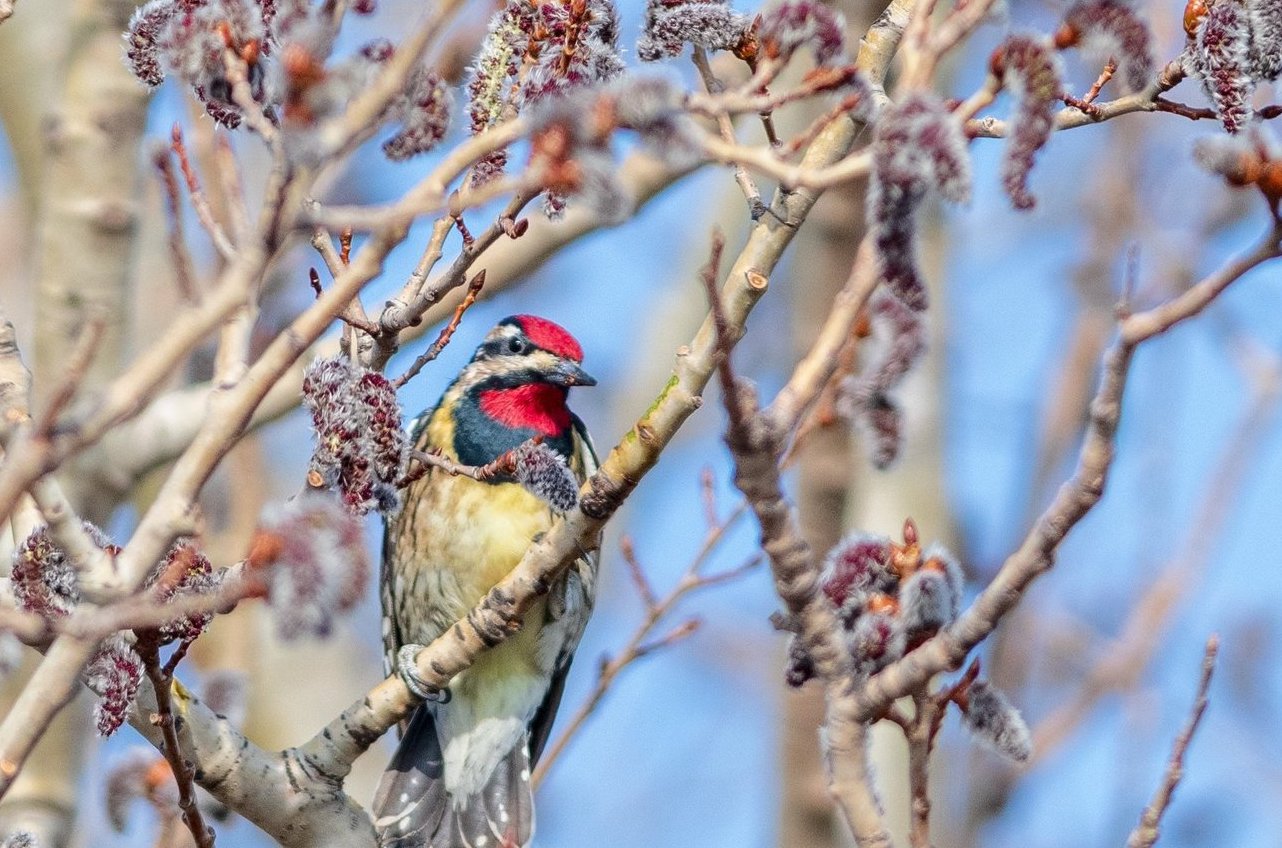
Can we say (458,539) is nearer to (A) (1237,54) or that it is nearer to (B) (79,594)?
(B) (79,594)

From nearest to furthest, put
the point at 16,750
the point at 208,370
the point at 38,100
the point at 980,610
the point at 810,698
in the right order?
1. the point at 16,750
2. the point at 980,610
3. the point at 810,698
4. the point at 38,100
5. the point at 208,370

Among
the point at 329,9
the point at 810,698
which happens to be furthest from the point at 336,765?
the point at 810,698

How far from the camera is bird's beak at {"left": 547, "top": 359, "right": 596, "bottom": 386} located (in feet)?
15.2

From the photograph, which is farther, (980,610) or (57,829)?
(57,829)

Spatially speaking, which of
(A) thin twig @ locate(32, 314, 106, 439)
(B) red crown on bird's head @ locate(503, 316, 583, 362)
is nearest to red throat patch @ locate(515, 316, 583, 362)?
(B) red crown on bird's head @ locate(503, 316, 583, 362)

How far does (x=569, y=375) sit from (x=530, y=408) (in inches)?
16.0

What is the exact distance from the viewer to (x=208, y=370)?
21.5 feet

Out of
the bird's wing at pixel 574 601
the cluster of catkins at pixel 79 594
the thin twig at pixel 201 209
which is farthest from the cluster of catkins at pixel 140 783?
the bird's wing at pixel 574 601

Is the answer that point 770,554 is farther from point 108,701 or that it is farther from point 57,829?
point 57,829

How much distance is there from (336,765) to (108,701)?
104 centimetres

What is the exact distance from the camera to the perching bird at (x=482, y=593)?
4.82 m

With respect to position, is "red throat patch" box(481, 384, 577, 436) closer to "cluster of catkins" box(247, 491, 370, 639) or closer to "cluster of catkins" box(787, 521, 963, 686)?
"cluster of catkins" box(787, 521, 963, 686)

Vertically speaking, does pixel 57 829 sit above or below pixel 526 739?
below

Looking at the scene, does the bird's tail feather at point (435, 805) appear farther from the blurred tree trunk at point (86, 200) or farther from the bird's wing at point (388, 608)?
the blurred tree trunk at point (86, 200)
